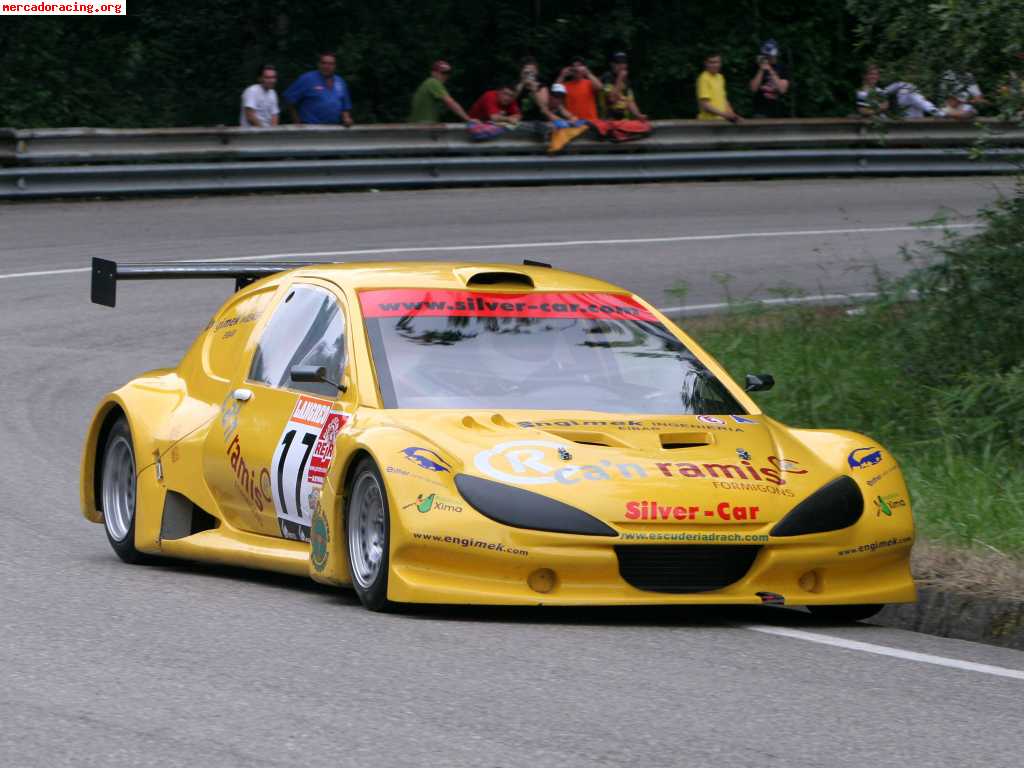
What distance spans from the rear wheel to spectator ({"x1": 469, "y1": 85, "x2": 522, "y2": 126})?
1567cm

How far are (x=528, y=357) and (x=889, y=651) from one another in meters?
2.08

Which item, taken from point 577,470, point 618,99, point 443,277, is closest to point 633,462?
point 577,470

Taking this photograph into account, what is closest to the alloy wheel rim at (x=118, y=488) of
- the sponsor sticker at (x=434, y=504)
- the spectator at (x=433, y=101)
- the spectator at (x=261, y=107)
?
the sponsor sticker at (x=434, y=504)

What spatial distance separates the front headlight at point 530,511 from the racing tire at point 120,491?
250cm

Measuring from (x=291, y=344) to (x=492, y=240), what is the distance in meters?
13.1

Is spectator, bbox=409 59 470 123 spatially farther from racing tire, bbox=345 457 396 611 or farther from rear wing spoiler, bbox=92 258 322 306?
racing tire, bbox=345 457 396 611

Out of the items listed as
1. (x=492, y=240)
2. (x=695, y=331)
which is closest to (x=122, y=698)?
(x=695, y=331)

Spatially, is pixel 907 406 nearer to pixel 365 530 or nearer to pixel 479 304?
pixel 479 304

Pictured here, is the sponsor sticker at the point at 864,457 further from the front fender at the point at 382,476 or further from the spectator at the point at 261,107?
the spectator at the point at 261,107

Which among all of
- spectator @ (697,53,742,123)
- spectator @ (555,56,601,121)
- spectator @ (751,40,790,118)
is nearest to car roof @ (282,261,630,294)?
spectator @ (555,56,601,121)

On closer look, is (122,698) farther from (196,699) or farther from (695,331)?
(695,331)

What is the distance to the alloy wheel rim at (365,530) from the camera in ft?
24.4

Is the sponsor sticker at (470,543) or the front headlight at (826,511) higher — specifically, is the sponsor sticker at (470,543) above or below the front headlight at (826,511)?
below

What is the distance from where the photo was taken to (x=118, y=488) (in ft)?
31.2
